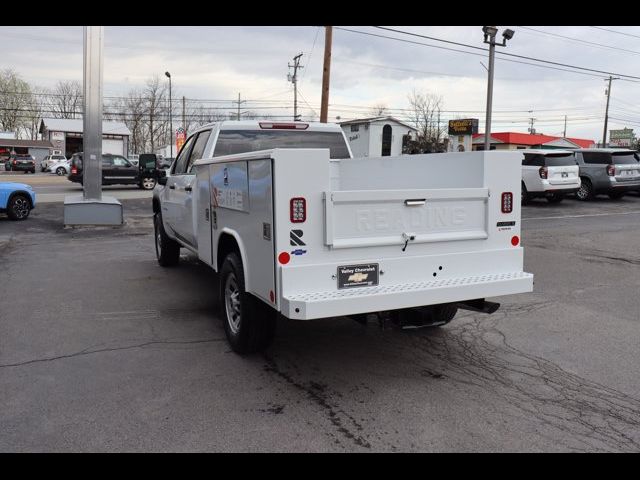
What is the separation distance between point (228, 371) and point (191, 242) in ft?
8.51

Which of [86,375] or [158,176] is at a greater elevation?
[158,176]

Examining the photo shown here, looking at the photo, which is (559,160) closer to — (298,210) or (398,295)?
(398,295)

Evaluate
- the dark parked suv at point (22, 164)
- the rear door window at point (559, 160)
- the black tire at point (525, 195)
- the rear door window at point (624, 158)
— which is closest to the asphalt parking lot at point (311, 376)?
the rear door window at point (559, 160)

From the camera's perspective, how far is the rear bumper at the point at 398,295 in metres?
3.92

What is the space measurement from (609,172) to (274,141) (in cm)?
1707

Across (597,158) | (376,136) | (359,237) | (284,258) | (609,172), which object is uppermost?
(376,136)

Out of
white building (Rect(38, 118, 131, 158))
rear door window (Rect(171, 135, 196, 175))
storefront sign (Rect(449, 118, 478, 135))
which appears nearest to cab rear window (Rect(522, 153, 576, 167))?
rear door window (Rect(171, 135, 196, 175))

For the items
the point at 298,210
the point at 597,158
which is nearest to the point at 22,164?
the point at 597,158

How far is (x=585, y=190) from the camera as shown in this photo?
20.8 m

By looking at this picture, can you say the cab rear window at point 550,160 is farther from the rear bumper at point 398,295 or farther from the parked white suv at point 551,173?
the rear bumper at point 398,295

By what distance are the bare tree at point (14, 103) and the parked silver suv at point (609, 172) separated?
81.2m
